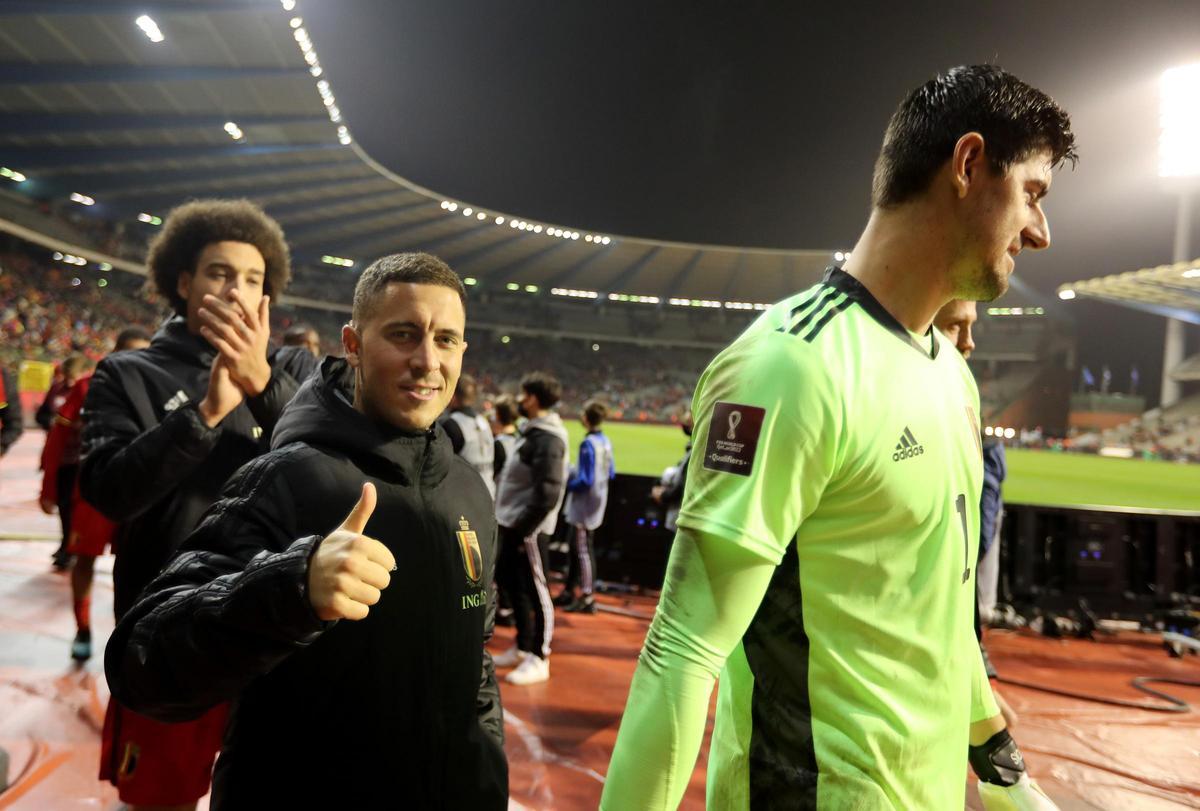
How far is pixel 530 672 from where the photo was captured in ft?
18.6

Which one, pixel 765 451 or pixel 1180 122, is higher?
pixel 1180 122

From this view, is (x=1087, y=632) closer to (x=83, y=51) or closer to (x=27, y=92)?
(x=83, y=51)

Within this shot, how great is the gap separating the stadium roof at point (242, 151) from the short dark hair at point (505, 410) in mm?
14884

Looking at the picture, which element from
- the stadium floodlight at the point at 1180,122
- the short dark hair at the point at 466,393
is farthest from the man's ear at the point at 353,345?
the stadium floodlight at the point at 1180,122

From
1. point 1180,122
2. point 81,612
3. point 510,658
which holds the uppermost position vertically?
point 1180,122

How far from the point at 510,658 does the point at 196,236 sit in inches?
172

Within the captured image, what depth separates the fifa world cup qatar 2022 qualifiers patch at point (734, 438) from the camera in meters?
1.18

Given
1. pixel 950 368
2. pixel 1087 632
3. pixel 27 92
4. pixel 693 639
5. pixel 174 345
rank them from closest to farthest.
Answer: pixel 693 639 → pixel 950 368 → pixel 174 345 → pixel 1087 632 → pixel 27 92

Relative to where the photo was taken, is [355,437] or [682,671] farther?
[355,437]

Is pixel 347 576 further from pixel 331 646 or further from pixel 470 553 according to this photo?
pixel 470 553

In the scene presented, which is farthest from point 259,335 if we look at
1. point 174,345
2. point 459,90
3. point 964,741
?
point 459,90

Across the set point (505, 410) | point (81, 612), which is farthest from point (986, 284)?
point (505, 410)

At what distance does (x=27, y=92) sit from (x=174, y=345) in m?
25.9

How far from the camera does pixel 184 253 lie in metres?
2.80
